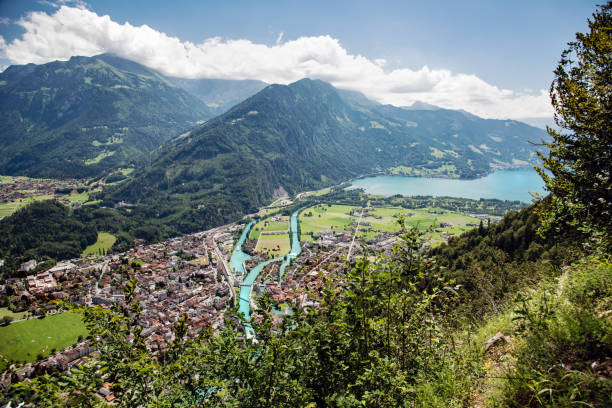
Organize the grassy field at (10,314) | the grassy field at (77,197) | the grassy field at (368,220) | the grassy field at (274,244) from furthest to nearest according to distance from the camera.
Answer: the grassy field at (77,197) < the grassy field at (368,220) < the grassy field at (274,244) < the grassy field at (10,314)

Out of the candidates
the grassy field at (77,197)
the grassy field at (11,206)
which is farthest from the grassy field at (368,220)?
the grassy field at (77,197)

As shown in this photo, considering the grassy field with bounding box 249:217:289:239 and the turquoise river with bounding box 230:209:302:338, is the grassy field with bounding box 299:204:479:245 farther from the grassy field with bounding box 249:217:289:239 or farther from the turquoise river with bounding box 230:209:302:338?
the grassy field with bounding box 249:217:289:239

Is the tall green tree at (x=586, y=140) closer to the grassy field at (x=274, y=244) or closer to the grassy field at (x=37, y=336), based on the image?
the grassy field at (x=37, y=336)

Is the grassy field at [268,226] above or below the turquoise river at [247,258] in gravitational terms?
above

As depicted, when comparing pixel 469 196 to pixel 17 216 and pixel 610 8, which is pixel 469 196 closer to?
pixel 610 8

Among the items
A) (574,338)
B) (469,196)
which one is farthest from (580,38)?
(469,196)

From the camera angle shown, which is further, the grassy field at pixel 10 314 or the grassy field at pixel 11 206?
the grassy field at pixel 11 206

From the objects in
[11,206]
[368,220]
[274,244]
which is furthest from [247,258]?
[11,206]

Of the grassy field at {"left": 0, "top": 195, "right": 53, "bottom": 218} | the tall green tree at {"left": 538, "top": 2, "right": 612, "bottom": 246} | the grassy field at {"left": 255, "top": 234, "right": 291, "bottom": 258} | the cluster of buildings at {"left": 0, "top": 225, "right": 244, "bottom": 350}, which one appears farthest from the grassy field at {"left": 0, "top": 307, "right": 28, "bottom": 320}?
the grassy field at {"left": 0, "top": 195, "right": 53, "bottom": 218}
